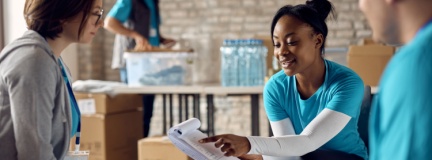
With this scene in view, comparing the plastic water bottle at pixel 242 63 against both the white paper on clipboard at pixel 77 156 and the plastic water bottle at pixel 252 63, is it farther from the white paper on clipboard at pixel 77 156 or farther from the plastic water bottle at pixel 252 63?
the white paper on clipboard at pixel 77 156

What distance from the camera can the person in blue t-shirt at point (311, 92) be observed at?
2.06m

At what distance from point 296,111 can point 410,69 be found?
130 cm

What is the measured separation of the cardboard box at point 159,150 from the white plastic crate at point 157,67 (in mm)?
621

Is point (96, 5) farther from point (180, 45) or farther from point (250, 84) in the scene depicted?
point (180, 45)

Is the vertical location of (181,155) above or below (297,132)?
below

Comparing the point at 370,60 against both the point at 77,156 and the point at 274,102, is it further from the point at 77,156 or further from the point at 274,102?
the point at 77,156

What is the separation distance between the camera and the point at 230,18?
21.0 ft

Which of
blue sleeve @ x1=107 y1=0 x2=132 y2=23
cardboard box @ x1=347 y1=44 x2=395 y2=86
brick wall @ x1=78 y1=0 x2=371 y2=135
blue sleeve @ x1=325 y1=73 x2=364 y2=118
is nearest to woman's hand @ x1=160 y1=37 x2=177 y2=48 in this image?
blue sleeve @ x1=107 y1=0 x2=132 y2=23

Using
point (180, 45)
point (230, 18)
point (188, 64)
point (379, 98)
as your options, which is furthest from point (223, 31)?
point (379, 98)

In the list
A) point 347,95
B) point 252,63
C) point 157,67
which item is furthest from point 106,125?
point 347,95

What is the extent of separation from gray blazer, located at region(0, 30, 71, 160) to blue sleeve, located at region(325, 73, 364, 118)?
32.0 inches

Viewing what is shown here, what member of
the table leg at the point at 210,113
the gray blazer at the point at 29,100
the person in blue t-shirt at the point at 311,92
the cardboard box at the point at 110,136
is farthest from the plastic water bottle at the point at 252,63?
the gray blazer at the point at 29,100

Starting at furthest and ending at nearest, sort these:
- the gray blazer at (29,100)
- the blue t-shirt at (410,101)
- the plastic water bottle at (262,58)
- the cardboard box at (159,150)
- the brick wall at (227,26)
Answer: the brick wall at (227,26)
the plastic water bottle at (262,58)
the cardboard box at (159,150)
the gray blazer at (29,100)
the blue t-shirt at (410,101)

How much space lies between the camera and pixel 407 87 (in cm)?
90
